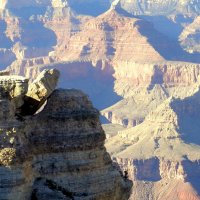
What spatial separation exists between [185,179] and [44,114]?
11922 centimetres

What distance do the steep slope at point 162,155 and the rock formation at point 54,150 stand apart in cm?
10467

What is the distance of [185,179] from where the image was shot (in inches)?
5344

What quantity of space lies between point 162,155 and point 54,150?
12087cm

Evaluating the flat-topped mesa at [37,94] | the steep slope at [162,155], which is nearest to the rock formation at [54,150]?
the flat-topped mesa at [37,94]

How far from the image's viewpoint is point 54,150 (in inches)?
690

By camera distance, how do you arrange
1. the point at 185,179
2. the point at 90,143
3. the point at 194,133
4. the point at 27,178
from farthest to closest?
the point at 194,133 < the point at 185,179 < the point at 90,143 < the point at 27,178

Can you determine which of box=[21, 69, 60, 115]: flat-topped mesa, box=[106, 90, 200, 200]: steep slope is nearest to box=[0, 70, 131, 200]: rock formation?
box=[21, 69, 60, 115]: flat-topped mesa

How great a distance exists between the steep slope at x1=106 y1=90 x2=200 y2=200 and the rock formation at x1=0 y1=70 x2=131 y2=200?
104666 mm

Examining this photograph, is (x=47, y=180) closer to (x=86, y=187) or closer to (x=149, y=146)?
(x=86, y=187)

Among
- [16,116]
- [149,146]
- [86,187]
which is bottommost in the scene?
[86,187]

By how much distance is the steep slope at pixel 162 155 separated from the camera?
130m

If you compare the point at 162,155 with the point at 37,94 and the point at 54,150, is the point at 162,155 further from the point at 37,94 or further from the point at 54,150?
the point at 54,150

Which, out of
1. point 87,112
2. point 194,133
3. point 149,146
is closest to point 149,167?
point 149,146

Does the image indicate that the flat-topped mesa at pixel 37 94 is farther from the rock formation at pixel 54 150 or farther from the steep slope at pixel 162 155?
the steep slope at pixel 162 155
